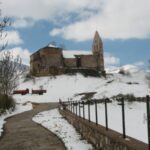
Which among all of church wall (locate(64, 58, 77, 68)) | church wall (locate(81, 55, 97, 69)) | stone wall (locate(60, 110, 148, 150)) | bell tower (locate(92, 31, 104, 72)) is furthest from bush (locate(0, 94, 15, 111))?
bell tower (locate(92, 31, 104, 72))

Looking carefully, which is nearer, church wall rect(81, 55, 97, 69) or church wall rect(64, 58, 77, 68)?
church wall rect(64, 58, 77, 68)

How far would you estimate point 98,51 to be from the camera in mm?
102250

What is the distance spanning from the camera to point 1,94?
119 feet

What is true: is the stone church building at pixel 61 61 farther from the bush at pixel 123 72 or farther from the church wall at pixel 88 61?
the bush at pixel 123 72

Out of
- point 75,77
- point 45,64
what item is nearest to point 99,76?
point 75,77

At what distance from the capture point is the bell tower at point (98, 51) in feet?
325

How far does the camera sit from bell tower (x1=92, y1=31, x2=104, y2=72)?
325 feet

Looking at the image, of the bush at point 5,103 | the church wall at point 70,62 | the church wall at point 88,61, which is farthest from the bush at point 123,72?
the bush at point 5,103

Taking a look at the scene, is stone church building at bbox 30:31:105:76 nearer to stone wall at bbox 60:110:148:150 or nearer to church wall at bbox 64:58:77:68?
church wall at bbox 64:58:77:68

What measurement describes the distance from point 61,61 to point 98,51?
13646mm

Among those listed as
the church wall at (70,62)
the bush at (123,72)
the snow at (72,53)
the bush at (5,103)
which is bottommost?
the bush at (5,103)

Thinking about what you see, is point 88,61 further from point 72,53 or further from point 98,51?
point 98,51

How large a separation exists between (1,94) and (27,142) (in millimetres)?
23751

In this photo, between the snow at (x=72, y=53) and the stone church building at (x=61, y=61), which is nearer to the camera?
the stone church building at (x=61, y=61)
